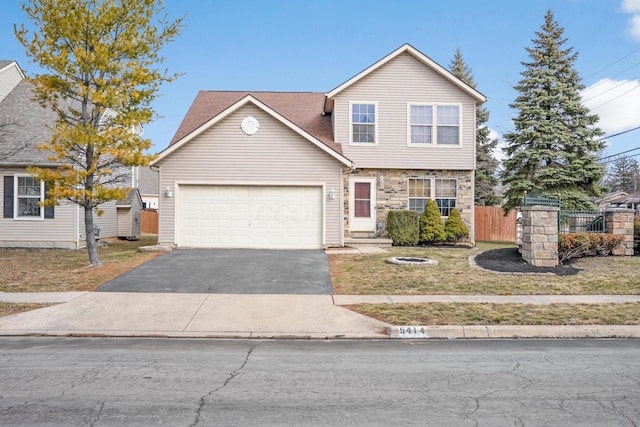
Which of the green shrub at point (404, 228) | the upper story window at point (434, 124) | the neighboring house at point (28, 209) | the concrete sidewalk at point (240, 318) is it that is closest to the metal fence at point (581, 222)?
the concrete sidewalk at point (240, 318)

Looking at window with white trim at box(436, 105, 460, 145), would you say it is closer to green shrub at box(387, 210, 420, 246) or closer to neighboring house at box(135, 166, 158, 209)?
green shrub at box(387, 210, 420, 246)

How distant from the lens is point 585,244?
47.1ft

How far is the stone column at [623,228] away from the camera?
15.1 meters

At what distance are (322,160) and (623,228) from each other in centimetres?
1016

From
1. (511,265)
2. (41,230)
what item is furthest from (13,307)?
(511,265)

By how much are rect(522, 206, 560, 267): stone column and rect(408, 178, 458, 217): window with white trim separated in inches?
278

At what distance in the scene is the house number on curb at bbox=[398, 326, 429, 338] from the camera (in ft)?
25.9

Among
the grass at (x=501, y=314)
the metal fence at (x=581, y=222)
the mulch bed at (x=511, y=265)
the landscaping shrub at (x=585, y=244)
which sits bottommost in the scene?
the grass at (x=501, y=314)

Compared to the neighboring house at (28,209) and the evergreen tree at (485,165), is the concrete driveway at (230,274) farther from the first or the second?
the evergreen tree at (485,165)

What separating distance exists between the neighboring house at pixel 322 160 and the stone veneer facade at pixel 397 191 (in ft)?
0.14

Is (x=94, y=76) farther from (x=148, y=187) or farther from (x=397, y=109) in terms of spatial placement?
(x=148, y=187)

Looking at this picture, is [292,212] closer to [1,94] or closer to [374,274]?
[374,274]

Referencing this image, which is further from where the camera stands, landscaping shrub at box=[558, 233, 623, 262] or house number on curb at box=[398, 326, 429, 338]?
landscaping shrub at box=[558, 233, 623, 262]

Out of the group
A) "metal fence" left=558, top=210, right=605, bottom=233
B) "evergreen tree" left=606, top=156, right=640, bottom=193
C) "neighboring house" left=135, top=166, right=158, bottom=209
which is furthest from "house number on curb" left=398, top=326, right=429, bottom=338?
"evergreen tree" left=606, top=156, right=640, bottom=193
